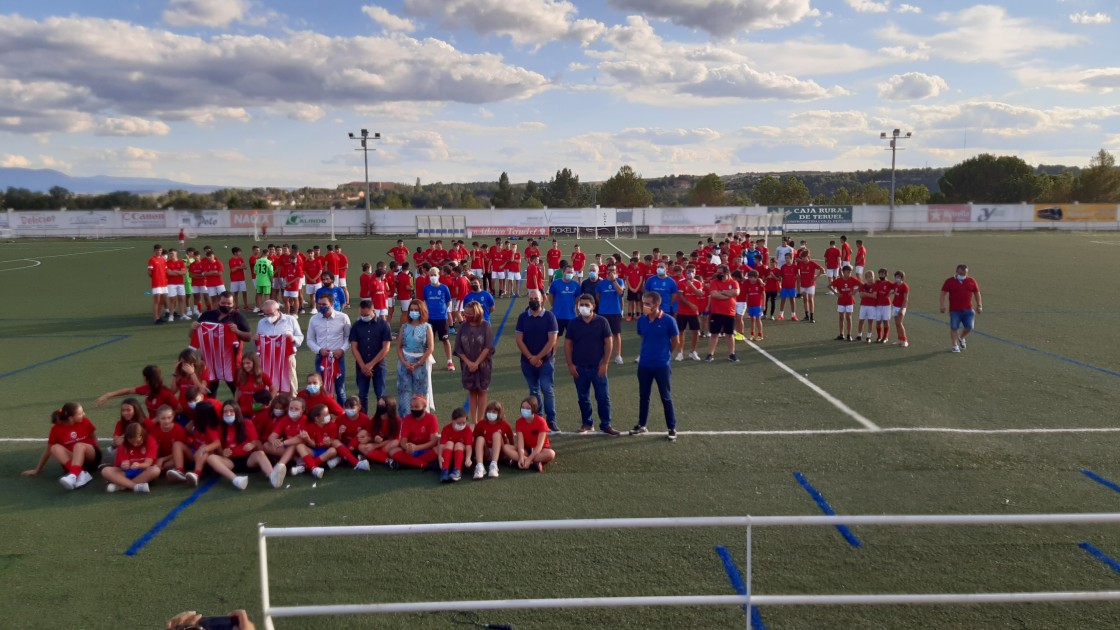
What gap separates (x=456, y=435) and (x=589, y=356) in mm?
2122

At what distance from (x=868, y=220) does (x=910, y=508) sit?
177ft

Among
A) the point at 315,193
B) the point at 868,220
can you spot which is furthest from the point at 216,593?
the point at 315,193

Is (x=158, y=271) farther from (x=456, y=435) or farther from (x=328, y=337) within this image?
(x=456, y=435)

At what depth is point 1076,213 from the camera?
56562 mm

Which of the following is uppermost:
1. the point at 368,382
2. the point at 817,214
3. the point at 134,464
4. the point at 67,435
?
the point at 817,214

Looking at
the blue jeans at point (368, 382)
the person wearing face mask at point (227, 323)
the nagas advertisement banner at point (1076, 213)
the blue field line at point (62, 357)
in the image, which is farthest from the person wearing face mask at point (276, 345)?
the nagas advertisement banner at point (1076, 213)

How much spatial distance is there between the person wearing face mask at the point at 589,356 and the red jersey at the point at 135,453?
4.73m

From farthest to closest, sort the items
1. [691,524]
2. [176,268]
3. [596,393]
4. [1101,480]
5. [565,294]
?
[176,268], [565,294], [596,393], [1101,480], [691,524]

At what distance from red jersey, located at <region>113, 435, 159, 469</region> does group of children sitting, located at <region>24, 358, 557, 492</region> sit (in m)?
0.01

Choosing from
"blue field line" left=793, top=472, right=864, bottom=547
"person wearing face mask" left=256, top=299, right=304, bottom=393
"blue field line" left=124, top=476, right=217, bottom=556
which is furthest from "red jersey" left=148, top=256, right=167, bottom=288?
"blue field line" left=793, top=472, right=864, bottom=547

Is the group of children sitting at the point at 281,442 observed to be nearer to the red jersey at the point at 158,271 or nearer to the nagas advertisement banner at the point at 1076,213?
the red jersey at the point at 158,271

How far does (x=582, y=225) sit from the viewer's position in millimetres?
53062

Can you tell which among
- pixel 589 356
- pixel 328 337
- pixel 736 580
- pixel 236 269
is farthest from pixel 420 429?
pixel 236 269

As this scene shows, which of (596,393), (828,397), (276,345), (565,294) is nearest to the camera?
(596,393)
